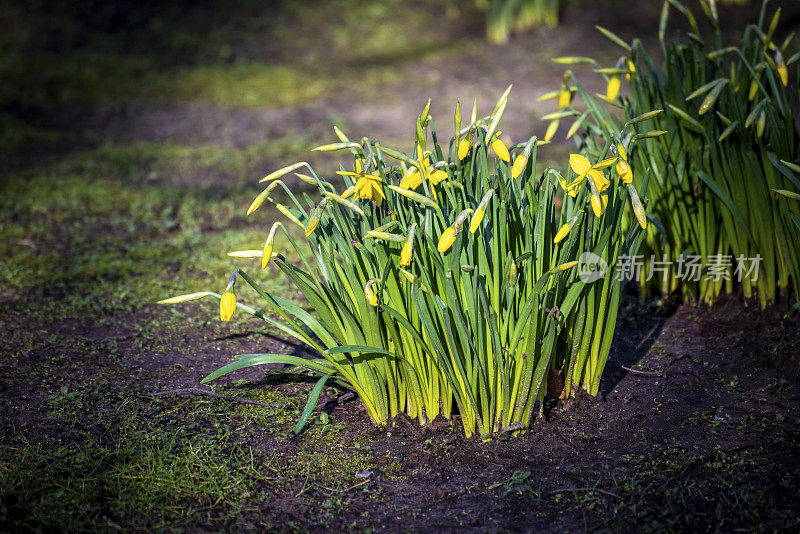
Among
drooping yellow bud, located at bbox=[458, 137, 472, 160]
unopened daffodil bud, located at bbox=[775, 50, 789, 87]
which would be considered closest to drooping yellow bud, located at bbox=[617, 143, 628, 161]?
drooping yellow bud, located at bbox=[458, 137, 472, 160]

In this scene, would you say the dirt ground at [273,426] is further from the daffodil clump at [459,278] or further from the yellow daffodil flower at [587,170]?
the yellow daffodil flower at [587,170]

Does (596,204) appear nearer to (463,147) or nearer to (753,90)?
(463,147)

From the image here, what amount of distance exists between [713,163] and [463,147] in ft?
3.77

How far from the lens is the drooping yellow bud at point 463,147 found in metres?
1.99

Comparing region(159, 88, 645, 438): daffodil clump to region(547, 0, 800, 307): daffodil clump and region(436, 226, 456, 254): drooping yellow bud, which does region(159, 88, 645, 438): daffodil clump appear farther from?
region(547, 0, 800, 307): daffodil clump

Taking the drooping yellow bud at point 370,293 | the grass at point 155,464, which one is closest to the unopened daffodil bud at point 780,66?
the drooping yellow bud at point 370,293

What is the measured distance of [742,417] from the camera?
7.28ft

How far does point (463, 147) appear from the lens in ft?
6.55

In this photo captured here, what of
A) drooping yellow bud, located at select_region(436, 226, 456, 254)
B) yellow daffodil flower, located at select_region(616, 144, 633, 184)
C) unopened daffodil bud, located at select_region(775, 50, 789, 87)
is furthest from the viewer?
unopened daffodil bud, located at select_region(775, 50, 789, 87)

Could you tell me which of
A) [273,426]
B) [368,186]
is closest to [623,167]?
[368,186]

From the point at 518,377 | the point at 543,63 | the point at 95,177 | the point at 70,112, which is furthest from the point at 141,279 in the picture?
the point at 543,63

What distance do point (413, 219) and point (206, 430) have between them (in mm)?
945

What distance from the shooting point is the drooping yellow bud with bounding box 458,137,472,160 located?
1987mm

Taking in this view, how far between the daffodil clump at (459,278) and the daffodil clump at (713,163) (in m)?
0.62
